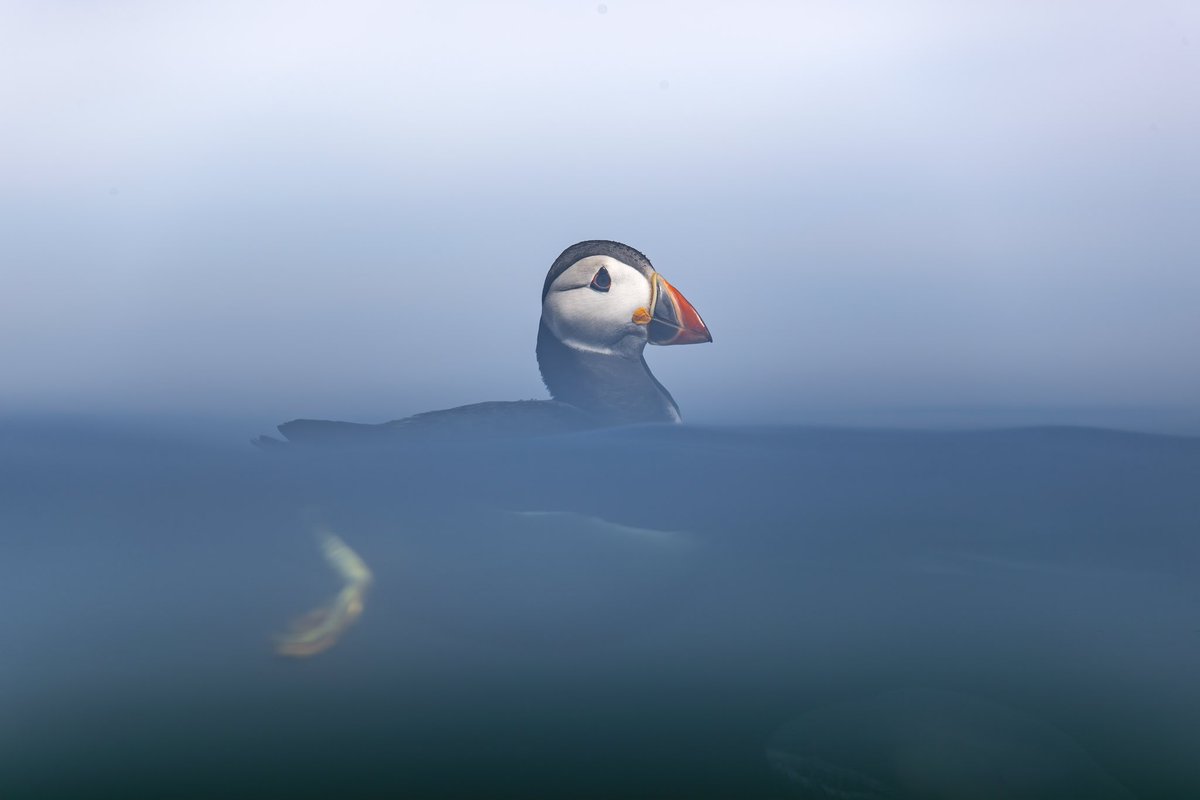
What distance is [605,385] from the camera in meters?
4.75

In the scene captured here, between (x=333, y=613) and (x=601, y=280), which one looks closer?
(x=333, y=613)

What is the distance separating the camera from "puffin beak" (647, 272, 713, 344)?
479 cm

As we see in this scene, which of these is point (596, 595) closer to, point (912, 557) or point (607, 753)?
point (607, 753)

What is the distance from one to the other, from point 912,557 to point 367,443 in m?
1.96

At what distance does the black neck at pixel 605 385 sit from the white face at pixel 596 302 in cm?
6

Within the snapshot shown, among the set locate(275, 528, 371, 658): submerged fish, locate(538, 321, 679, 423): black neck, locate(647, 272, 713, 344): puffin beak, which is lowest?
locate(275, 528, 371, 658): submerged fish

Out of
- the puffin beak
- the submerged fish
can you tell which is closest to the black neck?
the puffin beak

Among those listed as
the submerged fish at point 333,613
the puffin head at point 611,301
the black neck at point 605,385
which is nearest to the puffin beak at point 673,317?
the puffin head at point 611,301

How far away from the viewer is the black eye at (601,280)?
4.75 m

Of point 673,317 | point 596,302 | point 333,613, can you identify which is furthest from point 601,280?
point 333,613

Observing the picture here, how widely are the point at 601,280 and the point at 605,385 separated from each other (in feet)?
1.38

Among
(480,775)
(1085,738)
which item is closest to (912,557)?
(1085,738)

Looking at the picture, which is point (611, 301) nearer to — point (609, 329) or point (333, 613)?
point (609, 329)

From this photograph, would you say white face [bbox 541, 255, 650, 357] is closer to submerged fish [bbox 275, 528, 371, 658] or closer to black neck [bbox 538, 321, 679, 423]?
black neck [bbox 538, 321, 679, 423]
